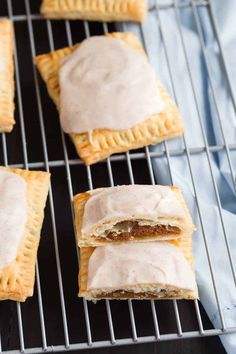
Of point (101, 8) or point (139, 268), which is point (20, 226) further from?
point (101, 8)

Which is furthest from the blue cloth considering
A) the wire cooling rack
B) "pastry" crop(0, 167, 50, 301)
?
"pastry" crop(0, 167, 50, 301)

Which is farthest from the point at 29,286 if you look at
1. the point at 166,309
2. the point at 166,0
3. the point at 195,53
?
the point at 166,0

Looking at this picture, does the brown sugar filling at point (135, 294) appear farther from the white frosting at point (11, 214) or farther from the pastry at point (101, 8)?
the pastry at point (101, 8)

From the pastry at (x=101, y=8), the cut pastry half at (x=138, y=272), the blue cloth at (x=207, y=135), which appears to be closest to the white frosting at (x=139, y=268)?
the cut pastry half at (x=138, y=272)

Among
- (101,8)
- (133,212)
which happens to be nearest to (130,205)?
(133,212)

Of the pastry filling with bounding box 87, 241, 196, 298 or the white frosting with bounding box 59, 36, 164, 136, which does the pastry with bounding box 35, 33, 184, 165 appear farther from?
the pastry filling with bounding box 87, 241, 196, 298

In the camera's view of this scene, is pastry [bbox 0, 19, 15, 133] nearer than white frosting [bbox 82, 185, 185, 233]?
No
